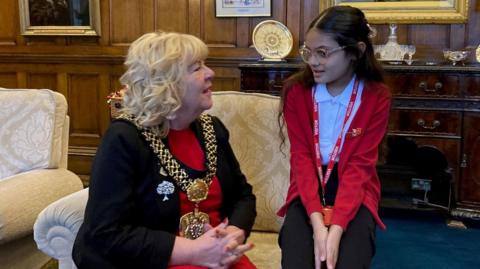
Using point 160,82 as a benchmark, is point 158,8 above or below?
above

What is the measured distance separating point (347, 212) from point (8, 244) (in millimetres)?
1370

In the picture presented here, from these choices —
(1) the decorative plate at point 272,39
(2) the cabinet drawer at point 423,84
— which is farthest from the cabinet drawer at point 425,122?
(1) the decorative plate at point 272,39

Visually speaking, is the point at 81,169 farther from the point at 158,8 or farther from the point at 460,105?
the point at 460,105

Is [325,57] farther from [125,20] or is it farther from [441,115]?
[125,20]

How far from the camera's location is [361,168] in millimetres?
1842

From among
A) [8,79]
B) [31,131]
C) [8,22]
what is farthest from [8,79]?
[31,131]

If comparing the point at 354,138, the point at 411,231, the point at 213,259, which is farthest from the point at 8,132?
the point at 411,231

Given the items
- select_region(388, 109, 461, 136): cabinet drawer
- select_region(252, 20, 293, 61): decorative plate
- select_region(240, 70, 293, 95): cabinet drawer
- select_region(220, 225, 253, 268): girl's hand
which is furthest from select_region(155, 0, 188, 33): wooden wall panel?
select_region(220, 225, 253, 268): girl's hand

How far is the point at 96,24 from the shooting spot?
4617 mm

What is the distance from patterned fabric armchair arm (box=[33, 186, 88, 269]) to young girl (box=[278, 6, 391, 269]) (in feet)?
2.17

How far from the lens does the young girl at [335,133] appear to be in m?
1.75

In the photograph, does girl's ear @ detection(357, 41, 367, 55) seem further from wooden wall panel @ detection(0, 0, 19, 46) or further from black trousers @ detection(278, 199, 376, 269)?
wooden wall panel @ detection(0, 0, 19, 46)

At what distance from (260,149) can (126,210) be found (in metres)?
0.86

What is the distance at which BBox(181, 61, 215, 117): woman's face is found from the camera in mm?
1599
